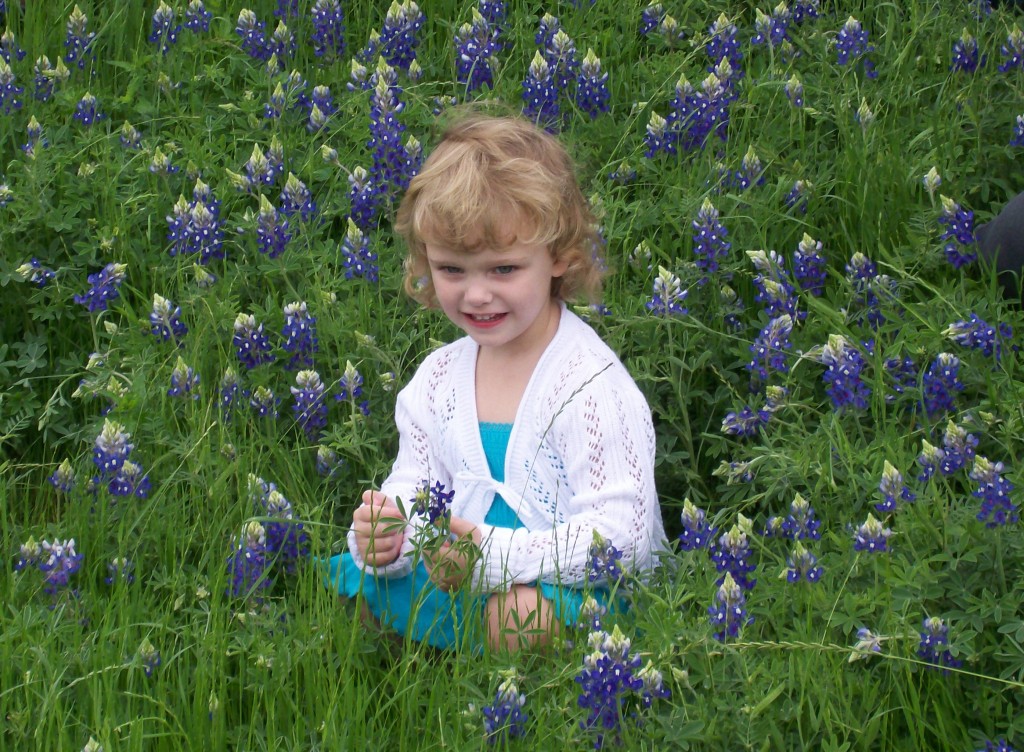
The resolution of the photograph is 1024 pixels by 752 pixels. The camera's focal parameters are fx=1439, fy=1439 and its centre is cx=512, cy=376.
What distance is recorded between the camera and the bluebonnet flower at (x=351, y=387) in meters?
3.96

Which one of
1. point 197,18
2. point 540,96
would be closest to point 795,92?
point 540,96

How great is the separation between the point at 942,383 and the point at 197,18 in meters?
3.36

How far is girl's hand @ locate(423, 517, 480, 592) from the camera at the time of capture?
3129 millimetres

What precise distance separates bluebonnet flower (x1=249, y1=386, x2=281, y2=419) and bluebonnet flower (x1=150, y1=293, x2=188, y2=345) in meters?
0.32

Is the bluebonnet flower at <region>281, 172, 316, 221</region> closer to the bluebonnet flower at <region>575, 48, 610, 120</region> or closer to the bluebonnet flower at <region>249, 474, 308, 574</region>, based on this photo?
the bluebonnet flower at <region>575, 48, 610, 120</region>

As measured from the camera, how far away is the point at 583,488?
3352 millimetres

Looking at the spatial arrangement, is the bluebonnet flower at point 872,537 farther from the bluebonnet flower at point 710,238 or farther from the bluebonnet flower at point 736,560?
the bluebonnet flower at point 710,238

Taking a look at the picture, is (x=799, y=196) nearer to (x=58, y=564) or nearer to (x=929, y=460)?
(x=929, y=460)

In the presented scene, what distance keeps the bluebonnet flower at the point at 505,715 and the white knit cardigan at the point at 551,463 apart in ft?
1.21

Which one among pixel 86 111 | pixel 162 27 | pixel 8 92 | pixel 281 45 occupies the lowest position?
pixel 86 111

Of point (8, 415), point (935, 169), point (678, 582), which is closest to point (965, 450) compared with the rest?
point (678, 582)

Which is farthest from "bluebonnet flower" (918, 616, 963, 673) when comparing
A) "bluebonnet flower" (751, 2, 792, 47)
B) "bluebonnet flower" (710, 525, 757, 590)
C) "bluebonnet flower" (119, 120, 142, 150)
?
"bluebonnet flower" (119, 120, 142, 150)

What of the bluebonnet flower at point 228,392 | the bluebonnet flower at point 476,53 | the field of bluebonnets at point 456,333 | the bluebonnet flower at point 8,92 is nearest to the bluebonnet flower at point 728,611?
the field of bluebonnets at point 456,333

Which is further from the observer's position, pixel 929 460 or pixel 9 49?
pixel 9 49
